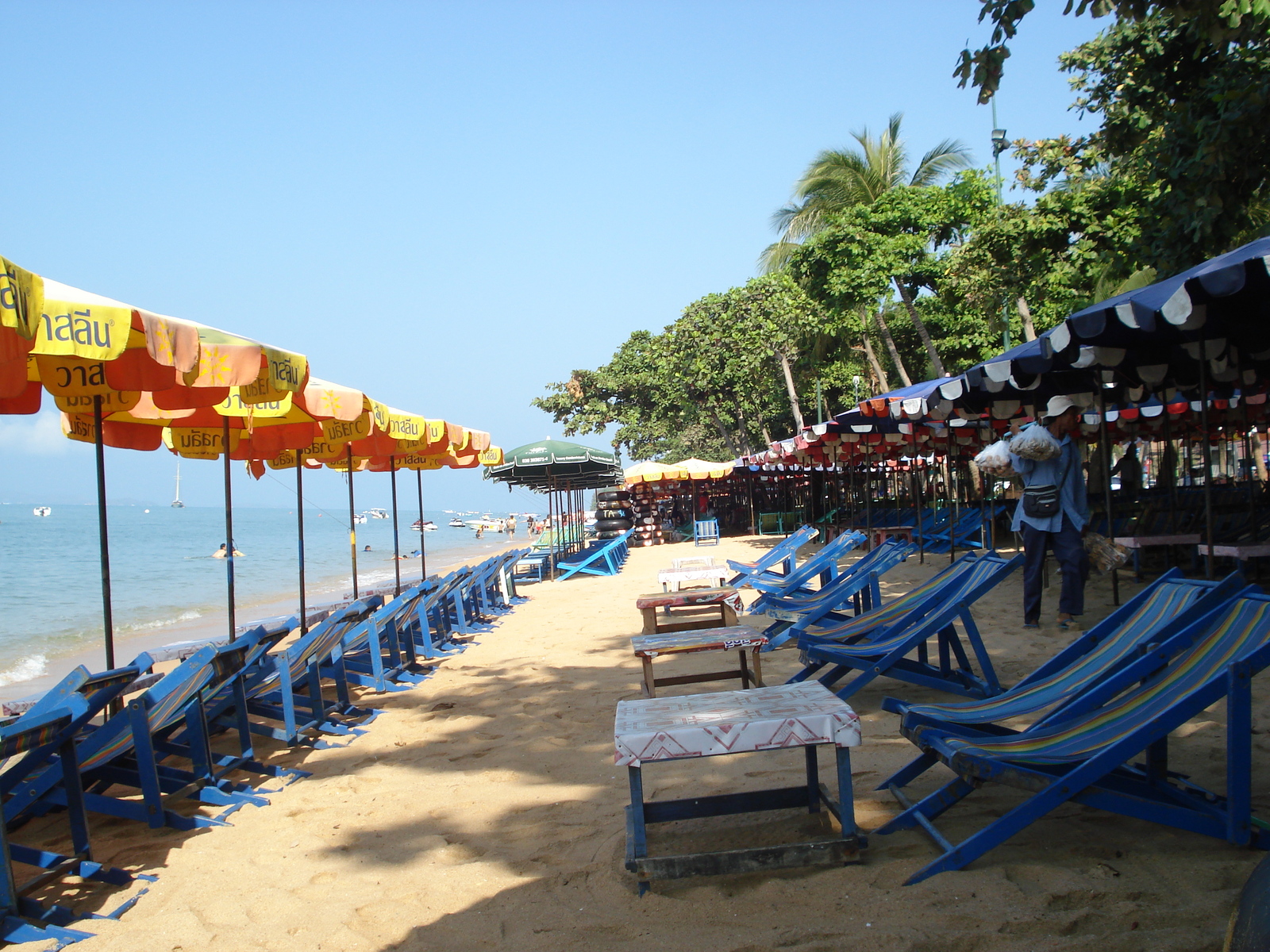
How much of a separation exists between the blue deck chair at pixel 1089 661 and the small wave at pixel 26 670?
1246 centimetres

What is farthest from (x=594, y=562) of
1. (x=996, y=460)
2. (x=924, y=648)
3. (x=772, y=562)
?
(x=924, y=648)

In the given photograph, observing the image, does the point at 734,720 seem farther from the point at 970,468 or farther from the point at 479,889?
the point at 970,468

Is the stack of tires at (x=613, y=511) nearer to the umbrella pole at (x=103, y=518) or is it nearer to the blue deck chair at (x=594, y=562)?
the blue deck chair at (x=594, y=562)

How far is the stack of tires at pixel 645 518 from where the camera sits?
84.6 feet

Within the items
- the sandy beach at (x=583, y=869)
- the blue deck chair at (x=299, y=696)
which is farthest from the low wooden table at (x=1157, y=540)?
the blue deck chair at (x=299, y=696)

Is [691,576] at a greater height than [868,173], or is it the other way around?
[868,173]

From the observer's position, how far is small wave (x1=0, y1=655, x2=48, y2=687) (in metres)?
12.0

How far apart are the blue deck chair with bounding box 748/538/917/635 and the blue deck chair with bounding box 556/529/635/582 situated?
837cm

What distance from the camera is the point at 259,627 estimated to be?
4258 millimetres

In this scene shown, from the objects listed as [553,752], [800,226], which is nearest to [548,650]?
[553,752]

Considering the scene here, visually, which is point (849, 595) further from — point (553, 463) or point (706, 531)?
point (706, 531)

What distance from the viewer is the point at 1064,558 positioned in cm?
610

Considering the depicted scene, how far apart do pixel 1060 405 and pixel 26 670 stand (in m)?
13.9

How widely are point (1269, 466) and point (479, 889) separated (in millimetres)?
20873
